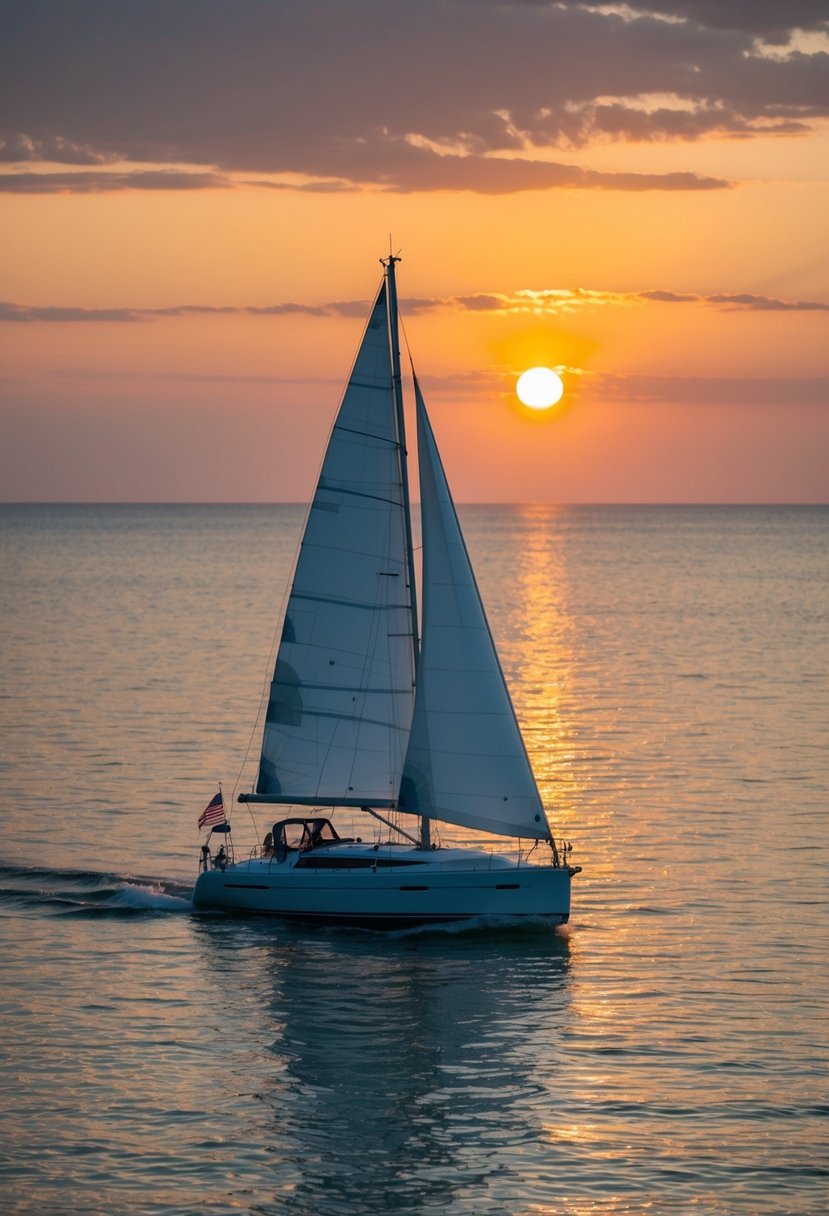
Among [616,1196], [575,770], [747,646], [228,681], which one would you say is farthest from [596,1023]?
[747,646]

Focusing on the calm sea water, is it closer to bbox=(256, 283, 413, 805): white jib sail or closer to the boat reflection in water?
the boat reflection in water

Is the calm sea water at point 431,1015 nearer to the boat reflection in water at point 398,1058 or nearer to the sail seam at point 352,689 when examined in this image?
the boat reflection in water at point 398,1058

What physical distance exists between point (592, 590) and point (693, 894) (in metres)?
132

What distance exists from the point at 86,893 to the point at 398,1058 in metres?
14.8

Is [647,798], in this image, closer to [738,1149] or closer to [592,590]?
[738,1149]

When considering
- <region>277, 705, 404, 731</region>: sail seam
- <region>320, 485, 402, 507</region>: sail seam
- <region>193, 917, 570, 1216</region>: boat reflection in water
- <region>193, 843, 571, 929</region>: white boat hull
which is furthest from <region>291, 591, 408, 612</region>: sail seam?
<region>193, 917, 570, 1216</region>: boat reflection in water

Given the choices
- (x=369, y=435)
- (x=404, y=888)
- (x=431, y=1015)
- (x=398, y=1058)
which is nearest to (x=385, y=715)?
(x=404, y=888)

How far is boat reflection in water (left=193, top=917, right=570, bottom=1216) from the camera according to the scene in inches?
1080

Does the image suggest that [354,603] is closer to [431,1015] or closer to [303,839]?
[303,839]

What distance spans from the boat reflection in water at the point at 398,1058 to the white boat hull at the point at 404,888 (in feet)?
1.75

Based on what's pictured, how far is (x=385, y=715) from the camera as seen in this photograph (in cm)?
4250

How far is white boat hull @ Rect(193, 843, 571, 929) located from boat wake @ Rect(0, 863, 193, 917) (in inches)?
137

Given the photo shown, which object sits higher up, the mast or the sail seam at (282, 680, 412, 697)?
the mast

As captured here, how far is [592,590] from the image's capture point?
176 m
